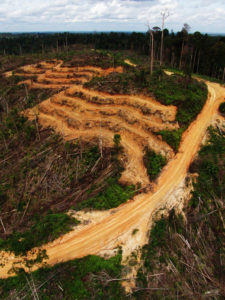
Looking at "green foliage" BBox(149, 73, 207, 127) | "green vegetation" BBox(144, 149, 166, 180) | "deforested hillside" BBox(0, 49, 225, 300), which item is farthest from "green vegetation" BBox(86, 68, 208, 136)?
"green vegetation" BBox(144, 149, 166, 180)

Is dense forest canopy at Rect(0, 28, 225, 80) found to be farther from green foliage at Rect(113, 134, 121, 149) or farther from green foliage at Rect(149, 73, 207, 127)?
green foliage at Rect(113, 134, 121, 149)

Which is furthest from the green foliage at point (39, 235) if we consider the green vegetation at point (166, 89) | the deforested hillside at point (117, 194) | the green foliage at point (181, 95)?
the green foliage at point (181, 95)

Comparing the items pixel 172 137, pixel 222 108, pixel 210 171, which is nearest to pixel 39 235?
pixel 210 171

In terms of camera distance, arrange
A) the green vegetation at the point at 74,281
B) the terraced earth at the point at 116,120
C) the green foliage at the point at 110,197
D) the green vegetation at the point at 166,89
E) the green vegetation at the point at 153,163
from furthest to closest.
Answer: the green vegetation at the point at 166,89
the terraced earth at the point at 116,120
the green vegetation at the point at 153,163
the green foliage at the point at 110,197
the green vegetation at the point at 74,281

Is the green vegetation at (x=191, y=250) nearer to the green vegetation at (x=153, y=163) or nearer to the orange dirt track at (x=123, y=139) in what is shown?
the orange dirt track at (x=123, y=139)

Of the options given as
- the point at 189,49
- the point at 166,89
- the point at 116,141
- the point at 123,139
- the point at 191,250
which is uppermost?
the point at 189,49

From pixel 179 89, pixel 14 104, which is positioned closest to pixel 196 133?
pixel 179 89

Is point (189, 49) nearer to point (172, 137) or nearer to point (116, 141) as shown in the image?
point (172, 137)
